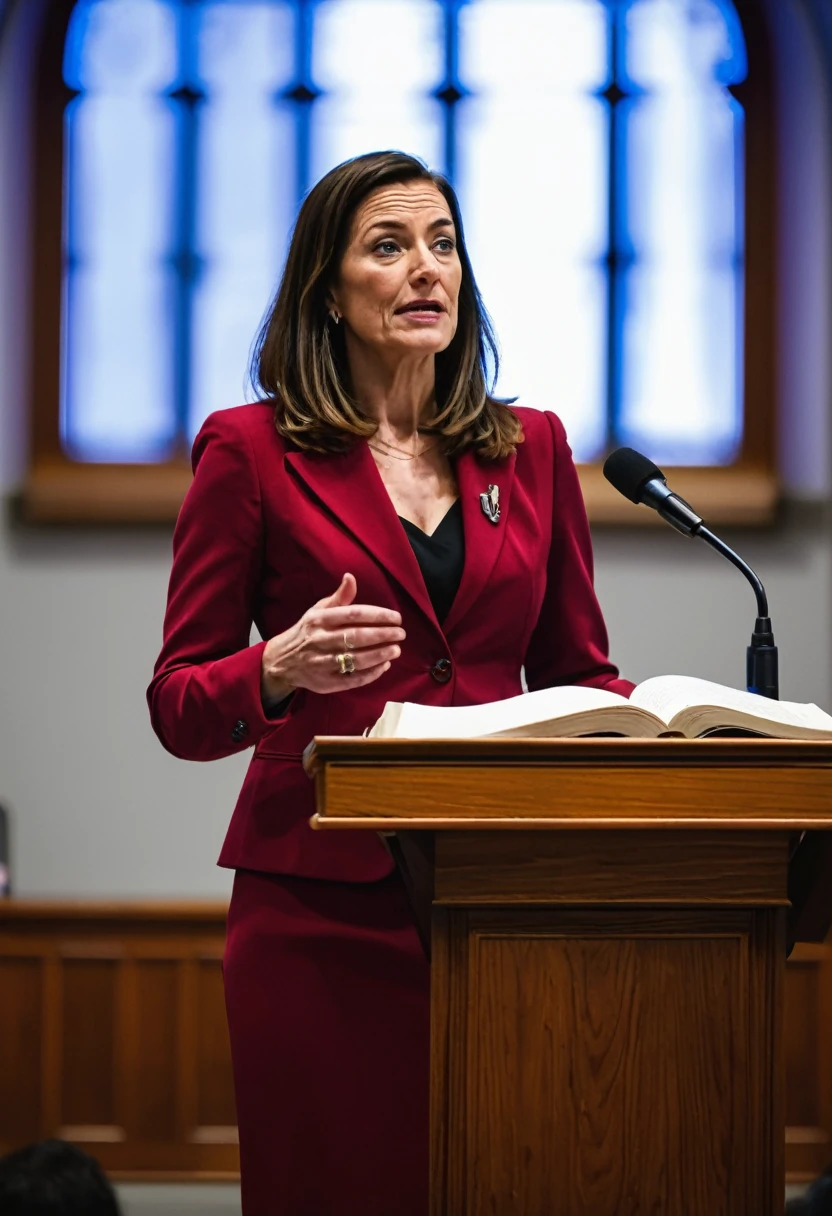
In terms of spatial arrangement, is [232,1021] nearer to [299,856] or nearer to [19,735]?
[299,856]

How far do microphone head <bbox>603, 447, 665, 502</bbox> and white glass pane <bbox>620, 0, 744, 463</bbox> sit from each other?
10.00 ft

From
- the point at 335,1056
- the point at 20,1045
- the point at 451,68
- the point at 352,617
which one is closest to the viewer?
the point at 352,617

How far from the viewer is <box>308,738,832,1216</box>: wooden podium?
1.40 metres

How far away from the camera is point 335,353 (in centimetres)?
211

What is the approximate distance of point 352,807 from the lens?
53.7 inches

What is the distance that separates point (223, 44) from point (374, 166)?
10.4 feet

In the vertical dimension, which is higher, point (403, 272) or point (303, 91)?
Result: point (303, 91)

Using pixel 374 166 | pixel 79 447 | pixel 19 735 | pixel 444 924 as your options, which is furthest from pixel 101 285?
pixel 444 924

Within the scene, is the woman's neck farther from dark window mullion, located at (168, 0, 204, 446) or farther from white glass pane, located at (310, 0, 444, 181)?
white glass pane, located at (310, 0, 444, 181)

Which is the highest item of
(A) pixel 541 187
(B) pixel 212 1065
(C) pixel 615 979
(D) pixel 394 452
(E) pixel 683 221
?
(A) pixel 541 187

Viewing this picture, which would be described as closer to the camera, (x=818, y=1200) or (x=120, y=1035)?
(x=818, y=1200)

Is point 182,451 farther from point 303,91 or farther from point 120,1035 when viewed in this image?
point 120,1035

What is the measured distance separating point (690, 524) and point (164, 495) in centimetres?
296

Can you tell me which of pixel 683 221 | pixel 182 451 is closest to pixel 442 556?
pixel 182 451
